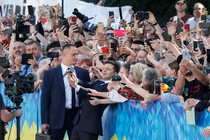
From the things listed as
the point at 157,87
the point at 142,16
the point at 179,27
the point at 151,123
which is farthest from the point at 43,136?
the point at 142,16

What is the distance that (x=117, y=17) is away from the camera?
26.0 metres

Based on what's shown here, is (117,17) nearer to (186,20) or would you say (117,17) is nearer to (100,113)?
(186,20)

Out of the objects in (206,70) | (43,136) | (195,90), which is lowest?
(43,136)

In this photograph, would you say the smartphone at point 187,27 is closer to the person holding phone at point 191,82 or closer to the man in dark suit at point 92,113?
the man in dark suit at point 92,113

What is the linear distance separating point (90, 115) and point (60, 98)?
84 cm

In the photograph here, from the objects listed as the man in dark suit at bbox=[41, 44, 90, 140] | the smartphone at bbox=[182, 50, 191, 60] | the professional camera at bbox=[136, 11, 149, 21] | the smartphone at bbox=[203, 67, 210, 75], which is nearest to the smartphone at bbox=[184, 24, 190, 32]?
the professional camera at bbox=[136, 11, 149, 21]

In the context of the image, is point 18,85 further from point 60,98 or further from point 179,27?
point 179,27

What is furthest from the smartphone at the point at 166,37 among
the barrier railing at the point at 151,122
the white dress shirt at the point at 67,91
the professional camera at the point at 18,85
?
the professional camera at the point at 18,85

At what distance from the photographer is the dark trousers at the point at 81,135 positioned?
55.0 feet

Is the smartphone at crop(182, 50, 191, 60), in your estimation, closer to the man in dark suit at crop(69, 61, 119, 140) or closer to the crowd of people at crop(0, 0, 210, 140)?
the crowd of people at crop(0, 0, 210, 140)

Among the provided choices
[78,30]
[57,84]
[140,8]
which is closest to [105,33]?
[78,30]

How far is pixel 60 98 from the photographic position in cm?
1742

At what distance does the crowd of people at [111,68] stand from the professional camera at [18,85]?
7.6 inches

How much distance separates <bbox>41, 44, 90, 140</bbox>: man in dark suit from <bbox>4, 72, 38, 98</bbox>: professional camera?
62 cm
